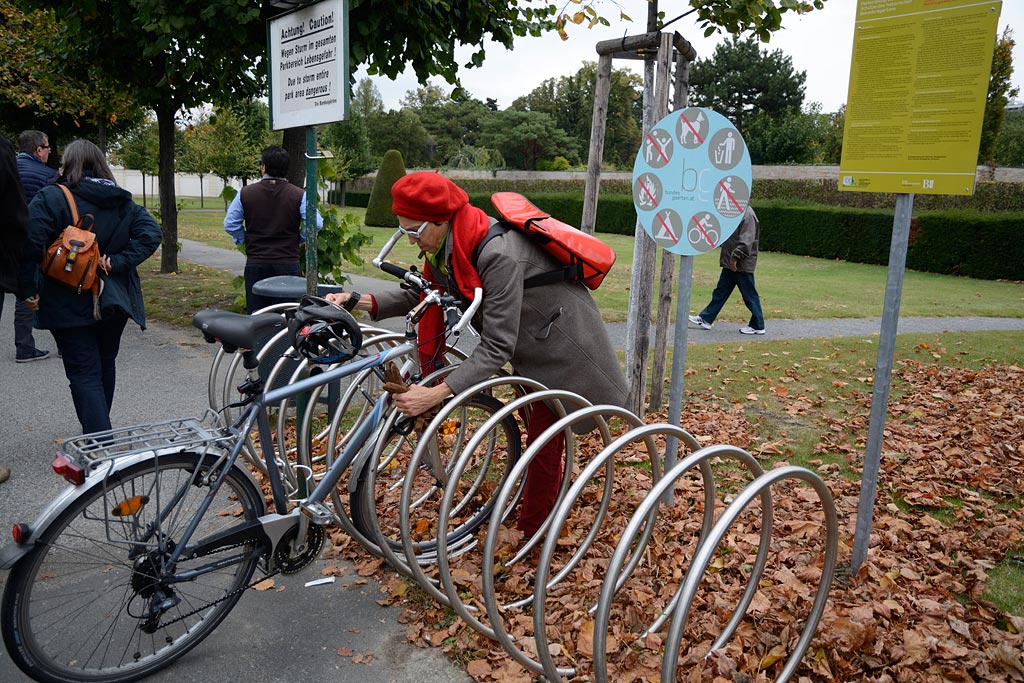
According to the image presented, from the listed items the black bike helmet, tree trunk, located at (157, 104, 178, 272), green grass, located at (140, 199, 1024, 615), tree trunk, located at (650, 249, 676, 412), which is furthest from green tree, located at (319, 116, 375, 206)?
the black bike helmet

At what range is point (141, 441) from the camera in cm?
277

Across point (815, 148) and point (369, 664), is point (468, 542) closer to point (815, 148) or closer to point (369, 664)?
point (369, 664)

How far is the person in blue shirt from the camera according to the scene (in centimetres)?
620

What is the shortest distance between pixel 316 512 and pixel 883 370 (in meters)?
2.45

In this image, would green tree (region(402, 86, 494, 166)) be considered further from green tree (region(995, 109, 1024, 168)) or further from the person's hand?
the person's hand

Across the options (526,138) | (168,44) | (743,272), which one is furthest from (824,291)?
(526,138)

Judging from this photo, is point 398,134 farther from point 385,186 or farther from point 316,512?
point 316,512

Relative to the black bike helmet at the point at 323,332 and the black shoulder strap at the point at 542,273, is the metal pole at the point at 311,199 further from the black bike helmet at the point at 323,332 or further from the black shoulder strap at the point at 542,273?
the black shoulder strap at the point at 542,273

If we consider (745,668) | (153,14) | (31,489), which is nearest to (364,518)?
(745,668)

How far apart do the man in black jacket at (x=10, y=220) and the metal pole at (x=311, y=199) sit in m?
1.40

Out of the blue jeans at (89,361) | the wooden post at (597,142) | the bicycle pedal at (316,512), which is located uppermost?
the wooden post at (597,142)

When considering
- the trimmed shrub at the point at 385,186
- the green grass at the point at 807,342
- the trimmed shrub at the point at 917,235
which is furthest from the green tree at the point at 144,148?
the green grass at the point at 807,342

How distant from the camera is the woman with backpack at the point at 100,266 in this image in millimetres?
4082

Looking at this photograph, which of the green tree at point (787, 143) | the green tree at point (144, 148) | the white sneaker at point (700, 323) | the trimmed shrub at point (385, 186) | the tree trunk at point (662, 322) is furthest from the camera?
the green tree at point (787, 143)
